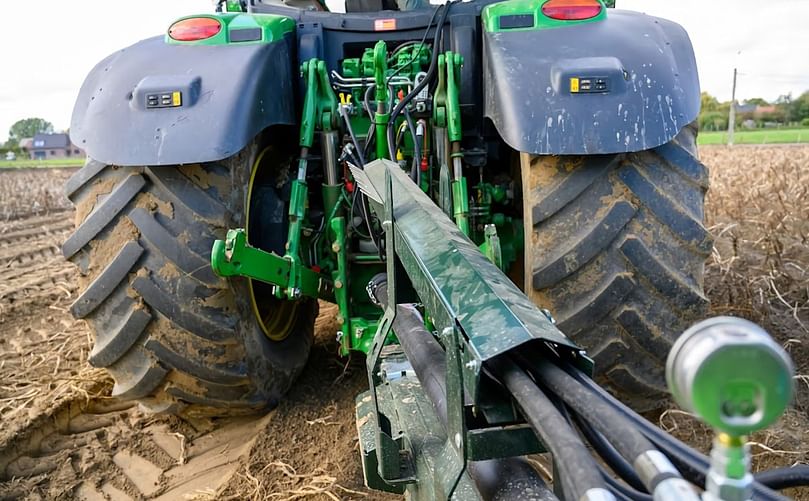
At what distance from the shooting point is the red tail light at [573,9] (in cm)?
229

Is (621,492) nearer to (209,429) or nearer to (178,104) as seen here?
(178,104)

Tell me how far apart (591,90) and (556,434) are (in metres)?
1.45

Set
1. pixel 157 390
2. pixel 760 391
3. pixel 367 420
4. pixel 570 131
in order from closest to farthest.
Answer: pixel 760 391 < pixel 367 420 < pixel 570 131 < pixel 157 390

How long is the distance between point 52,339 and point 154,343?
210 centimetres

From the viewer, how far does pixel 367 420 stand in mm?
1736

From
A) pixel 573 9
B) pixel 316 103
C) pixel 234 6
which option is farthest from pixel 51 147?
pixel 573 9

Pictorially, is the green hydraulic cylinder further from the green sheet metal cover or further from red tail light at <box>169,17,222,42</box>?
the green sheet metal cover

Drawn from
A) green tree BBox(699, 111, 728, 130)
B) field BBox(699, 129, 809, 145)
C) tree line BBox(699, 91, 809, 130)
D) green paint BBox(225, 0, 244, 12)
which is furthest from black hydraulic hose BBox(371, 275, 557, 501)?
green tree BBox(699, 111, 728, 130)

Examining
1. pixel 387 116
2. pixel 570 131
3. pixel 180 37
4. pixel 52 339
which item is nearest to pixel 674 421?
pixel 570 131

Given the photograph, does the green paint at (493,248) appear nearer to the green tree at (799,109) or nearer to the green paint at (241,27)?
the green paint at (241,27)

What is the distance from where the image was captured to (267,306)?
8.96 ft

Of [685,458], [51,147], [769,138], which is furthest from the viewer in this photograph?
[51,147]

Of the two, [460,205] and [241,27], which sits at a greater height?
[241,27]

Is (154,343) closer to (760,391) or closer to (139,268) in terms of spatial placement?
(139,268)
